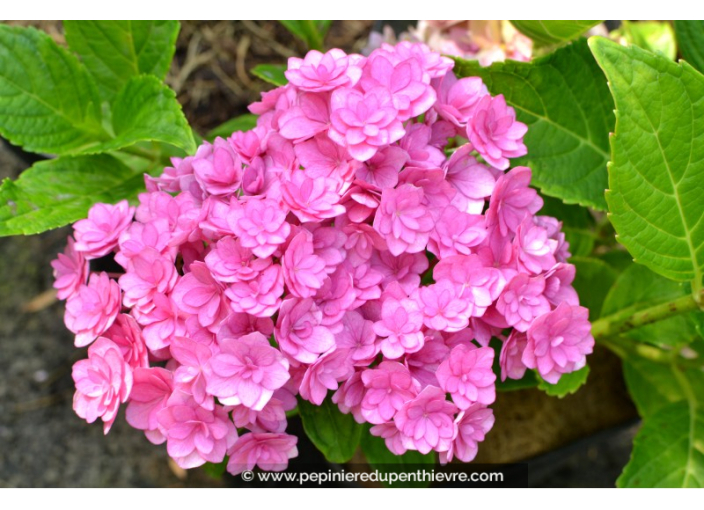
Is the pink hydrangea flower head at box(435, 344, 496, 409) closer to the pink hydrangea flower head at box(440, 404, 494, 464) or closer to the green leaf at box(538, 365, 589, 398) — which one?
the pink hydrangea flower head at box(440, 404, 494, 464)

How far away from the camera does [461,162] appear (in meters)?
0.74

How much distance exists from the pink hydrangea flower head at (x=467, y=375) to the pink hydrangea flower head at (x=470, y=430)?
2 cm

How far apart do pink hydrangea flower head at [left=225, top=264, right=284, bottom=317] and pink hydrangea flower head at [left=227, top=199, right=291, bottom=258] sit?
2 cm

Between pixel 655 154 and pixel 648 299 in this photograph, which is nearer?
pixel 655 154

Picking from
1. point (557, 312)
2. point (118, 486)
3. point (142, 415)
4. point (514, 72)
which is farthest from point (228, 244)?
point (118, 486)

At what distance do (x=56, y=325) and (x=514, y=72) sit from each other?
106cm

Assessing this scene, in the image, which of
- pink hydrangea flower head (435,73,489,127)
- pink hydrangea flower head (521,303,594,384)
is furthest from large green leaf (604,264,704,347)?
pink hydrangea flower head (435,73,489,127)

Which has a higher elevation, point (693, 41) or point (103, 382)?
point (693, 41)

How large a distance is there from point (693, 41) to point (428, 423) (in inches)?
24.2

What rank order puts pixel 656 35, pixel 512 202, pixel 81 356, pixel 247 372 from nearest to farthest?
pixel 247 372
pixel 512 202
pixel 656 35
pixel 81 356

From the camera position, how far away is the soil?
1.42m

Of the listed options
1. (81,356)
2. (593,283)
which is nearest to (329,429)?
(593,283)

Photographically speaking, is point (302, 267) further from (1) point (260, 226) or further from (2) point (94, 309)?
(2) point (94, 309)

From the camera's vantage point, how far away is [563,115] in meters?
0.90
